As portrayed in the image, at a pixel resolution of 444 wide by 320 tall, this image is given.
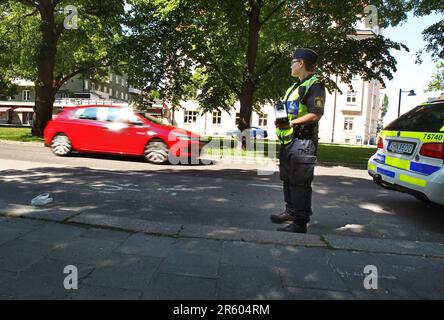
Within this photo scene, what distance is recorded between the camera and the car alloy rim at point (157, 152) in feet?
35.2

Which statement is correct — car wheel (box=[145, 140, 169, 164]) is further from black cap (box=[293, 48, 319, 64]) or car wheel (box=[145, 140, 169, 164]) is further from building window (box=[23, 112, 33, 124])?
building window (box=[23, 112, 33, 124])

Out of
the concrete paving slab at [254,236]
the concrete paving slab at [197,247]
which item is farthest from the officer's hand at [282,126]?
the concrete paving slab at [197,247]

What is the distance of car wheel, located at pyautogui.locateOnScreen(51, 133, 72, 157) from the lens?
37.0 feet

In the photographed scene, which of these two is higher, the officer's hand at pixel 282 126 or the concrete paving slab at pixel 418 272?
the officer's hand at pixel 282 126

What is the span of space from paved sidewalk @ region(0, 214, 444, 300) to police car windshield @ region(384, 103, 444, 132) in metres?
1.86

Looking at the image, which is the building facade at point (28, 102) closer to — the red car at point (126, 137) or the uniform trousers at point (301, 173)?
the red car at point (126, 137)

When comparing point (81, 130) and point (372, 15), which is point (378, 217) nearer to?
Answer: point (81, 130)

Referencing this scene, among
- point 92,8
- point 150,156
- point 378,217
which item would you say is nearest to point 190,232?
point 378,217

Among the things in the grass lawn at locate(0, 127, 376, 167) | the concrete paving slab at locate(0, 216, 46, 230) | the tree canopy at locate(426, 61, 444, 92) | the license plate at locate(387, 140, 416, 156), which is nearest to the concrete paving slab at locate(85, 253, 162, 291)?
the concrete paving slab at locate(0, 216, 46, 230)

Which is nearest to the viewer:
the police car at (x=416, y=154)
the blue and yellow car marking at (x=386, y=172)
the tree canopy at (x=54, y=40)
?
the police car at (x=416, y=154)

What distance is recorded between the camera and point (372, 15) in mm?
19141

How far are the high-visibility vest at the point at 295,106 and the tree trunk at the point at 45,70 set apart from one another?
1674 cm

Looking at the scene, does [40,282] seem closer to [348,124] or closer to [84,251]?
[84,251]

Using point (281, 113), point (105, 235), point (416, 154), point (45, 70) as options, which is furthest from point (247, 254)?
point (45, 70)
